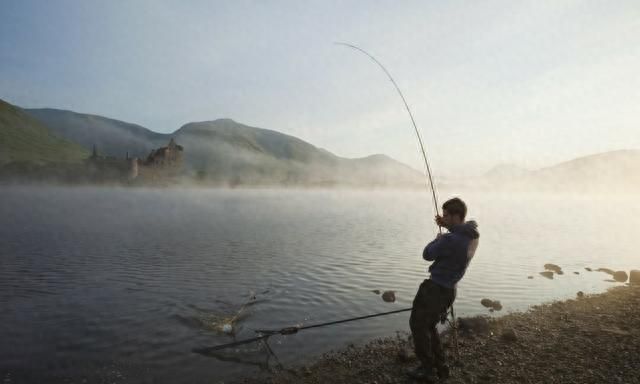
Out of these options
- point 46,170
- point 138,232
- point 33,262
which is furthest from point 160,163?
point 33,262

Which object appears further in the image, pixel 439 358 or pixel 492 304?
pixel 492 304

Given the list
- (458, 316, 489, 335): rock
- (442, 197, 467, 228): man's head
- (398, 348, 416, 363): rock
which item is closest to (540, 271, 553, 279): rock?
(458, 316, 489, 335): rock

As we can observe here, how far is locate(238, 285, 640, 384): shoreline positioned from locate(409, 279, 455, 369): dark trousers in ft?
3.35

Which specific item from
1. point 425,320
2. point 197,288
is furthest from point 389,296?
point 425,320

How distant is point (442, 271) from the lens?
23.1 feet

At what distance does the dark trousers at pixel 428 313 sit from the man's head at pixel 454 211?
Answer: 129cm

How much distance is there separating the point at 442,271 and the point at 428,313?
2.95 feet

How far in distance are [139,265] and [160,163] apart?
6282 inches

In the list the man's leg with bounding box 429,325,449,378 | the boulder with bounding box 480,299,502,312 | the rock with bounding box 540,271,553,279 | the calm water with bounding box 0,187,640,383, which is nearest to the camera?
the man's leg with bounding box 429,325,449,378

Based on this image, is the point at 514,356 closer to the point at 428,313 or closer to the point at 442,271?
the point at 428,313

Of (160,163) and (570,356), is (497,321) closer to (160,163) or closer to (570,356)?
(570,356)

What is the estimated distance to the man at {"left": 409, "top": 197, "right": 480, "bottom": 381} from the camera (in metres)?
6.86

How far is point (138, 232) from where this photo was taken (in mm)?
34031

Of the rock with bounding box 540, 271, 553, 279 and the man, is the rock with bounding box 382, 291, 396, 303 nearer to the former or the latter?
the man
